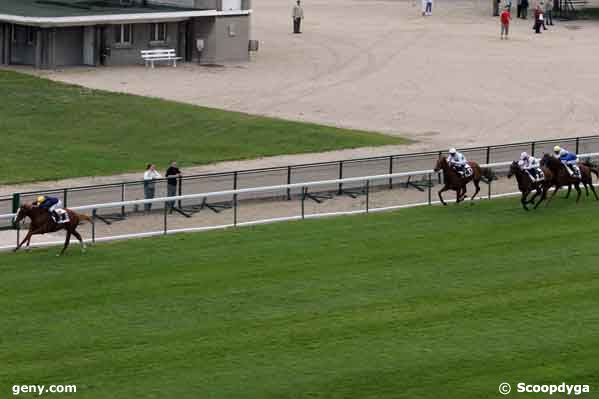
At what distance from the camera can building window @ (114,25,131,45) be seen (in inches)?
2196

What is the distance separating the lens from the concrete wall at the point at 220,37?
57.7 m

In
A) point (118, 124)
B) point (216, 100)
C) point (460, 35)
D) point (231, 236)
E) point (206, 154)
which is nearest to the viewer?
point (231, 236)

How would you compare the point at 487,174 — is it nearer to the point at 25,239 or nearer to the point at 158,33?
the point at 25,239

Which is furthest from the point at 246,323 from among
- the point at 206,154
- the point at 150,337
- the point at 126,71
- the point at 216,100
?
the point at 126,71

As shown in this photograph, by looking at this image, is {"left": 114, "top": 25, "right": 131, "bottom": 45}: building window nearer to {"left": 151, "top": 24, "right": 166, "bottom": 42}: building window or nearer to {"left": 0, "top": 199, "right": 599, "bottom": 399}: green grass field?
{"left": 151, "top": 24, "right": 166, "bottom": 42}: building window

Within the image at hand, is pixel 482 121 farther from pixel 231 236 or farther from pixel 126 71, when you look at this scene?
pixel 231 236

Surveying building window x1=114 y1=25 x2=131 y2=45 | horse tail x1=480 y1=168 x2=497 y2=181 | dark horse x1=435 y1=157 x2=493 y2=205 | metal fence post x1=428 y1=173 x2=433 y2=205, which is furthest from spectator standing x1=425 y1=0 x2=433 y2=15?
dark horse x1=435 y1=157 x2=493 y2=205

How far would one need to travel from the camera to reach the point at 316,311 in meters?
24.0

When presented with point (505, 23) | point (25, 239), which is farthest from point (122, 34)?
point (25, 239)

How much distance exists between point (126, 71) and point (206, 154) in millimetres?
13648

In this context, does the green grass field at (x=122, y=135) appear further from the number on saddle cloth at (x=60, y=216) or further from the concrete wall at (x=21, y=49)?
the number on saddle cloth at (x=60, y=216)

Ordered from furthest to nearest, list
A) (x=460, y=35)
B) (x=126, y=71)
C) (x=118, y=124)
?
(x=460, y=35) < (x=126, y=71) < (x=118, y=124)

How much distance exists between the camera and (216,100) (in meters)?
49.6

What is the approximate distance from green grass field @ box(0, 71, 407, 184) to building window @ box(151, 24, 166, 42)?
7478mm
